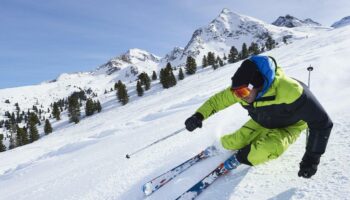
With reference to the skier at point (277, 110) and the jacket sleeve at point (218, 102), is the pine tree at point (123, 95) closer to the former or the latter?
the jacket sleeve at point (218, 102)

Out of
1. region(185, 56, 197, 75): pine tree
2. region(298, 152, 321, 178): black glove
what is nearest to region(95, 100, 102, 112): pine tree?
region(185, 56, 197, 75): pine tree

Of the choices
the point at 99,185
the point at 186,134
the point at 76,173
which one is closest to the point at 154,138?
the point at 186,134

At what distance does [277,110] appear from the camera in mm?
4488

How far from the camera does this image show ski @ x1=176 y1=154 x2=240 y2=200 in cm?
459

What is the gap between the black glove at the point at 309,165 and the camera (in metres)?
3.95

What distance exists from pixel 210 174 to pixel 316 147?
1.65 metres

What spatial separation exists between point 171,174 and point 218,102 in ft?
5.09

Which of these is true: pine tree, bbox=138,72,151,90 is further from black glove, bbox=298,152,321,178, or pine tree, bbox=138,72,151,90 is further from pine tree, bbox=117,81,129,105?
black glove, bbox=298,152,321,178

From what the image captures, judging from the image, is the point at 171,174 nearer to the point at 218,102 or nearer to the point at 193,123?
the point at 193,123

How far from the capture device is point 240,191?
434cm

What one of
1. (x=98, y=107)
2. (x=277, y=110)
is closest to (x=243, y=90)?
(x=277, y=110)

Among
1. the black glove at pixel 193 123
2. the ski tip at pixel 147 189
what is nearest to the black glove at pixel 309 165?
the black glove at pixel 193 123

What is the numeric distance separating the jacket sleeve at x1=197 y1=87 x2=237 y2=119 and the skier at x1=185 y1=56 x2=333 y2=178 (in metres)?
0.64

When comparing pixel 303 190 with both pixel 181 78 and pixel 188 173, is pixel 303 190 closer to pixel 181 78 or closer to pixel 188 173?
pixel 188 173
